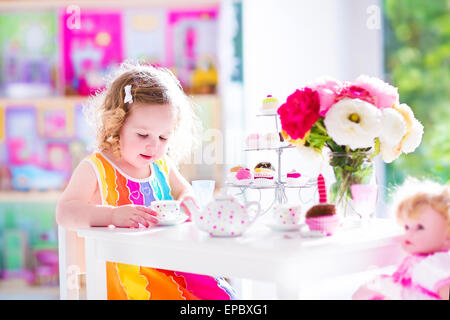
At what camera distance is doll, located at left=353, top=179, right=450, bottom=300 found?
1464mm

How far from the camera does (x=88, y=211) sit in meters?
1.74

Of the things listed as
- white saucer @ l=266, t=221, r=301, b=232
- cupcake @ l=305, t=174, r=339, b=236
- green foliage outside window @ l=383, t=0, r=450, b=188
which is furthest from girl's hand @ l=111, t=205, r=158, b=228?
green foliage outside window @ l=383, t=0, r=450, b=188

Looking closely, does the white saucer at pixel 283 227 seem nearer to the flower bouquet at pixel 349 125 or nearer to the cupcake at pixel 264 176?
the flower bouquet at pixel 349 125

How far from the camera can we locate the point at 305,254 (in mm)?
1285

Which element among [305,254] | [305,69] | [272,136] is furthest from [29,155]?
[305,254]

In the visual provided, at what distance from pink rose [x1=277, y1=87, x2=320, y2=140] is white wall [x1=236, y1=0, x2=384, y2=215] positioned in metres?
1.56

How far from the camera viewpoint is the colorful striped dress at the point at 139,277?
177cm

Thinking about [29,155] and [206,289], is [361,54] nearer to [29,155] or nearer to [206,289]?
[29,155]

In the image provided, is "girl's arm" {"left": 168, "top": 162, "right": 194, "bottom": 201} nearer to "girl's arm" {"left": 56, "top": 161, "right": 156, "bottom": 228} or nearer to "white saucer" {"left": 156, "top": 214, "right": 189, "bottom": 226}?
"girl's arm" {"left": 56, "top": 161, "right": 156, "bottom": 228}

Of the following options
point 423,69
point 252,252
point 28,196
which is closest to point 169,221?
point 252,252

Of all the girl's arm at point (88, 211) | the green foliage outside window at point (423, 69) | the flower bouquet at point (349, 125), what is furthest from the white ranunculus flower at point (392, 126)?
the green foliage outside window at point (423, 69)

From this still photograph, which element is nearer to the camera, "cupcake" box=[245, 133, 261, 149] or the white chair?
the white chair

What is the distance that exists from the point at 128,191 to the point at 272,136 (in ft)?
1.64

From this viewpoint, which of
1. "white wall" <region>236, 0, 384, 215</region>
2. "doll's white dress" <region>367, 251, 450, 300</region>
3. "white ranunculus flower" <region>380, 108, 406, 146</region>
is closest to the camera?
"doll's white dress" <region>367, 251, 450, 300</region>
